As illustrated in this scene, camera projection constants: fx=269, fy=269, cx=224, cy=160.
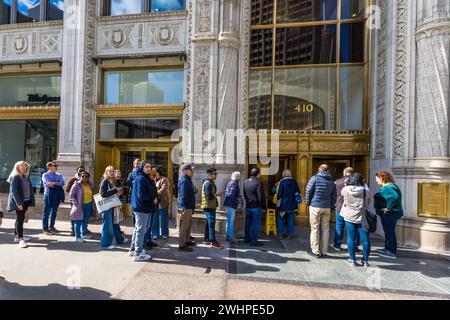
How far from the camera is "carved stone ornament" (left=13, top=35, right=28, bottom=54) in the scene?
9016mm

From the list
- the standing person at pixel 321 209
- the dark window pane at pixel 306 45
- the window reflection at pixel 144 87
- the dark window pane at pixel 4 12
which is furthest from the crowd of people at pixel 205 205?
the dark window pane at pixel 4 12

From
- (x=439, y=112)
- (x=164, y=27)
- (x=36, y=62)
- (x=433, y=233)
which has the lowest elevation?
(x=433, y=233)

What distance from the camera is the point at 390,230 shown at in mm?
5480

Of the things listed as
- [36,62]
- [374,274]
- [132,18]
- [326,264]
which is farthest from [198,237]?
[36,62]

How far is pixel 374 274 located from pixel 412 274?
68 centimetres

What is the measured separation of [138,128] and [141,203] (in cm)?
439

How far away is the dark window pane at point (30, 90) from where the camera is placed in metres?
9.12

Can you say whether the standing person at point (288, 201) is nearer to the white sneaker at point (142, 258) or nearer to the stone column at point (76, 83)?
the white sneaker at point (142, 258)

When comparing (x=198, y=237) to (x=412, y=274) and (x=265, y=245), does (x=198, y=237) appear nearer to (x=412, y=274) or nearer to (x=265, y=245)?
(x=265, y=245)

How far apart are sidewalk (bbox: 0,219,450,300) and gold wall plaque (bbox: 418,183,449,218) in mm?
979

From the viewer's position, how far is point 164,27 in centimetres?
815

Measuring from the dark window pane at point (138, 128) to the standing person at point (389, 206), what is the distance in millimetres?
5566

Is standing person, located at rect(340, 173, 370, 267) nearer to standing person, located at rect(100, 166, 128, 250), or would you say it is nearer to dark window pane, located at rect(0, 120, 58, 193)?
standing person, located at rect(100, 166, 128, 250)

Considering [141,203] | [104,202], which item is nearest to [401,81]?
[141,203]
